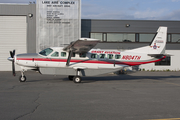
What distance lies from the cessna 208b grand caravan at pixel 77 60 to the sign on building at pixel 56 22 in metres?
11.4

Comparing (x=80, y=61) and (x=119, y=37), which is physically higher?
(x=119, y=37)

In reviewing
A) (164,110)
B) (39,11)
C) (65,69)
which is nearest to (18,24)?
(39,11)

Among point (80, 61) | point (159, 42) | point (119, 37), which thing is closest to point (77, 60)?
point (80, 61)

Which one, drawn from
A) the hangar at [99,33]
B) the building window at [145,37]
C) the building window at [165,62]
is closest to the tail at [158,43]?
the hangar at [99,33]

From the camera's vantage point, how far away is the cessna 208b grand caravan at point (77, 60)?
14.2 meters

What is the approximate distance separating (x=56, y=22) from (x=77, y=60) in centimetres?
1304

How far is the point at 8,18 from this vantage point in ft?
90.6

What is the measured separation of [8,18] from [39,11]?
4985 millimetres

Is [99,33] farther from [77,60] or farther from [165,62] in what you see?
[77,60]

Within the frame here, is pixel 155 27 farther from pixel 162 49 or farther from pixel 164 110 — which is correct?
pixel 164 110

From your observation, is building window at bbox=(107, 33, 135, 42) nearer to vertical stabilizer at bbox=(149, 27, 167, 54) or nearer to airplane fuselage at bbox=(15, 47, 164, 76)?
vertical stabilizer at bbox=(149, 27, 167, 54)

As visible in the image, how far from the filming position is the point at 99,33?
95.0 feet

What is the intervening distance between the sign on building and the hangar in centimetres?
140

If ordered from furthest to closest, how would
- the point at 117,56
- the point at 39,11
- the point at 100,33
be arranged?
the point at 100,33, the point at 39,11, the point at 117,56
